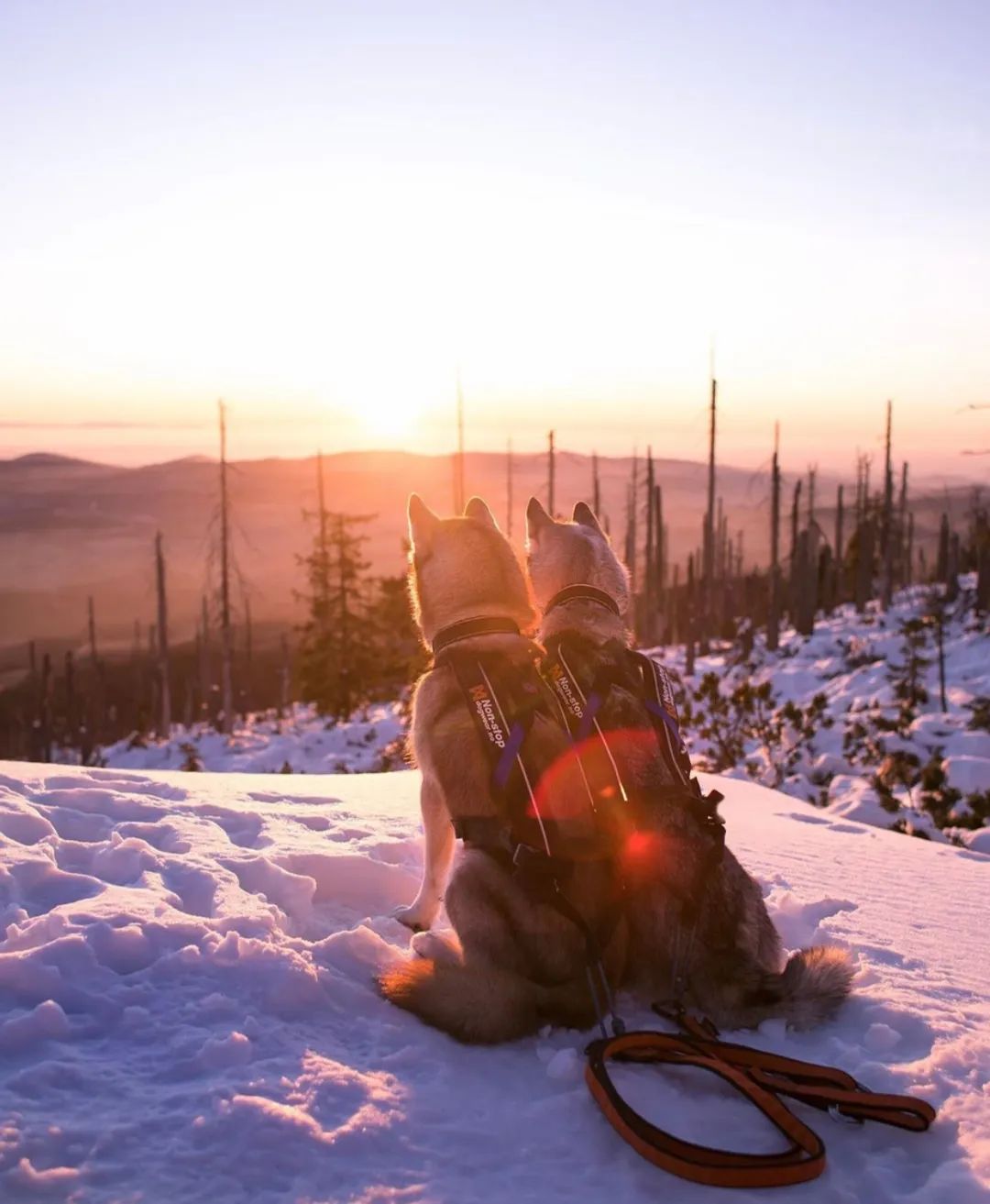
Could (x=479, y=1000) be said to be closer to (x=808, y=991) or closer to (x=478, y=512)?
(x=808, y=991)

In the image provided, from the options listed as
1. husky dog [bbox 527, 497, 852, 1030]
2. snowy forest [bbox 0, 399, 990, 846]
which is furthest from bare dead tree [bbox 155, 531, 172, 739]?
husky dog [bbox 527, 497, 852, 1030]

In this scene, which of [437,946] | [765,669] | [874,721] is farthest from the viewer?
[765,669]

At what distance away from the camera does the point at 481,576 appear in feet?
15.6

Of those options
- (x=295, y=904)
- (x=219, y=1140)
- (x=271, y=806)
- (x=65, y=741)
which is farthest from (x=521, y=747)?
(x=65, y=741)

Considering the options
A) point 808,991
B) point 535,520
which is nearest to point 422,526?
point 535,520

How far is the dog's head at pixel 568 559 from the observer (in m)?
5.16

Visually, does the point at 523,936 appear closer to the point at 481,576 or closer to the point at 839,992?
the point at 839,992

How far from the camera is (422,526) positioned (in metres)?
5.03

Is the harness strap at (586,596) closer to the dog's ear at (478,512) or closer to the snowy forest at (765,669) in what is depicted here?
the dog's ear at (478,512)

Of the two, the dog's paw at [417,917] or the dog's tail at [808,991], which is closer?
the dog's tail at [808,991]

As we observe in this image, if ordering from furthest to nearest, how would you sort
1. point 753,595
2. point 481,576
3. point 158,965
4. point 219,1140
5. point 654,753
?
point 753,595, point 481,576, point 654,753, point 158,965, point 219,1140

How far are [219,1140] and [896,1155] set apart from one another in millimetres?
2201

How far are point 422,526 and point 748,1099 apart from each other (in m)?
3.17

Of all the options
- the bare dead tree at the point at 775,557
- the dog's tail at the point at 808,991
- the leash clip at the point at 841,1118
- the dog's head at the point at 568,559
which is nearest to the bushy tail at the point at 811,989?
the dog's tail at the point at 808,991
